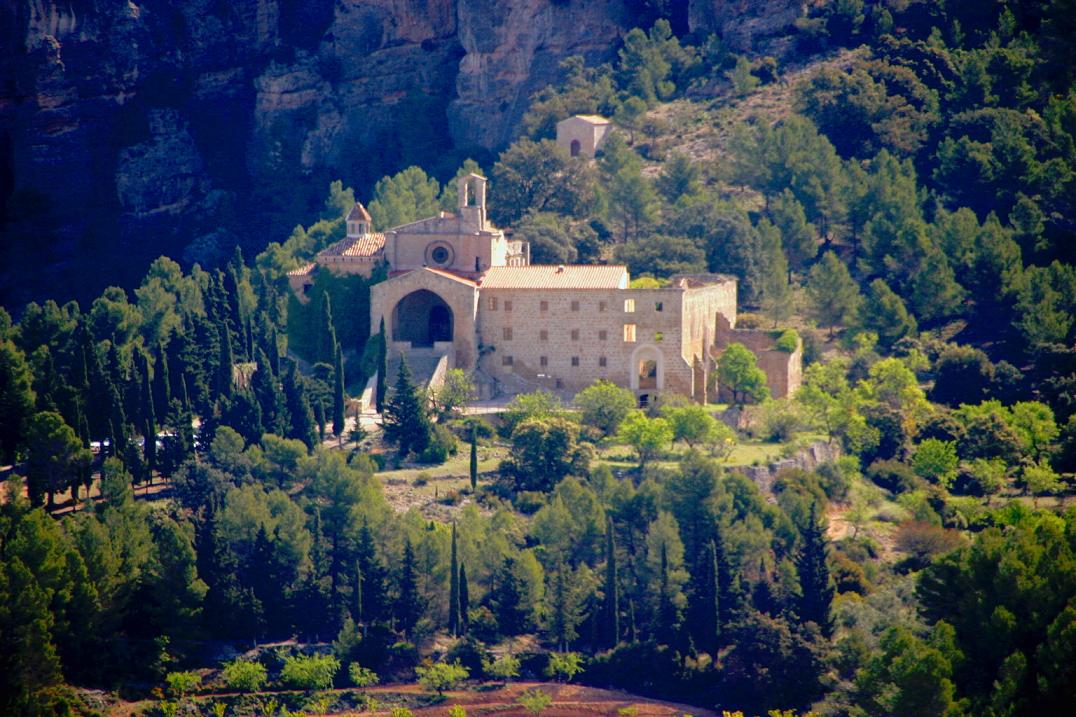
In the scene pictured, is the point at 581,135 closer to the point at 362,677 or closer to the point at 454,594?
the point at 454,594

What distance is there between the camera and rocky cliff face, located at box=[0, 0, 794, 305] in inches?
4382

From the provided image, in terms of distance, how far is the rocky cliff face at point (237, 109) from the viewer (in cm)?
11131

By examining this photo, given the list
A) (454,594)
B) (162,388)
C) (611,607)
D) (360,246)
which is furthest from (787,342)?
(162,388)

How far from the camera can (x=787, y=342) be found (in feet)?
274

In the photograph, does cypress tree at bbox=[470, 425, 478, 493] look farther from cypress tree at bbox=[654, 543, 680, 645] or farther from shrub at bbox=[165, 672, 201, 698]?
shrub at bbox=[165, 672, 201, 698]

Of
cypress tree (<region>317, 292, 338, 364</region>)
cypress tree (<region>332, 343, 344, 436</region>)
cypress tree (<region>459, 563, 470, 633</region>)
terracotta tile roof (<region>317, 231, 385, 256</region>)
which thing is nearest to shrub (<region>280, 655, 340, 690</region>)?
cypress tree (<region>459, 563, 470, 633</region>)

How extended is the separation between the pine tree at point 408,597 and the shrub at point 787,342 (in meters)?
21.0

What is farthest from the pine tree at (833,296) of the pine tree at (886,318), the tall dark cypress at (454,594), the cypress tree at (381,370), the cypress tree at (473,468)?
the tall dark cypress at (454,594)

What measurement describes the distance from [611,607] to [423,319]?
19457 millimetres

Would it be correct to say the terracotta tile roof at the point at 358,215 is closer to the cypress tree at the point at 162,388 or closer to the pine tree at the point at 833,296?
the cypress tree at the point at 162,388

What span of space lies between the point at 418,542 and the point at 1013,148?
37.2 m

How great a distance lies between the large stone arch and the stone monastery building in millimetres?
37

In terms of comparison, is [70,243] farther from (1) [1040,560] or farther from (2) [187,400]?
(1) [1040,560]

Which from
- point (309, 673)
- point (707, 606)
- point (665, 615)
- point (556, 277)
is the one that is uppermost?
point (556, 277)
